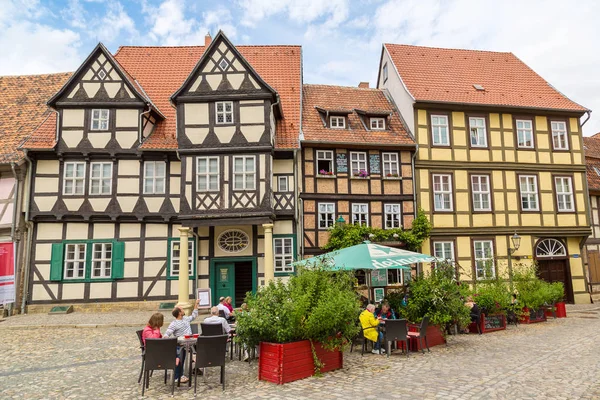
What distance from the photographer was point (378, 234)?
1898cm

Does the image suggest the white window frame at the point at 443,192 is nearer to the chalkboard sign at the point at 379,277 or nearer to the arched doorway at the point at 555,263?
the chalkboard sign at the point at 379,277

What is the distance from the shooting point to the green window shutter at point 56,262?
18094 millimetres

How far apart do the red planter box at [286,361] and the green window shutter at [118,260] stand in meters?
12.3

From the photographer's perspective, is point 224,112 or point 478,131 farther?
point 478,131

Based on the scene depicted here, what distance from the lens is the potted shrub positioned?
785 cm

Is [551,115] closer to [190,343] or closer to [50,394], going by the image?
[190,343]

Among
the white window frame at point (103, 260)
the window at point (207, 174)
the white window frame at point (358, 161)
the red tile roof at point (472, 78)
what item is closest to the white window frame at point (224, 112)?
the window at point (207, 174)

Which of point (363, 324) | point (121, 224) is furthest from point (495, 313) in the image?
point (121, 224)

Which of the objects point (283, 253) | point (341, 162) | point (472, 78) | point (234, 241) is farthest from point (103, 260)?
point (472, 78)

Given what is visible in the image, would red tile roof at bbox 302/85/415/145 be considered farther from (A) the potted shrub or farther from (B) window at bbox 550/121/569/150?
(A) the potted shrub

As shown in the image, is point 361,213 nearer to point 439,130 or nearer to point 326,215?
point 326,215

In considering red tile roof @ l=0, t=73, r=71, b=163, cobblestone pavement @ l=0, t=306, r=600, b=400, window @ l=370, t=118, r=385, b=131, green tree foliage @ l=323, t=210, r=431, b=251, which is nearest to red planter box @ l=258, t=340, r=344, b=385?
cobblestone pavement @ l=0, t=306, r=600, b=400

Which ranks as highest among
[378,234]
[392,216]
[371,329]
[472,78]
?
[472,78]

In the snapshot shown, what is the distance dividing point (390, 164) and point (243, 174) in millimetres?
6865
